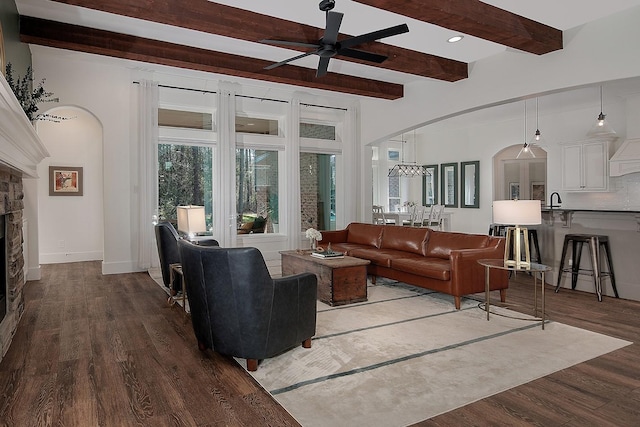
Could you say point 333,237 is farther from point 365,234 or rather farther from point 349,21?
point 349,21

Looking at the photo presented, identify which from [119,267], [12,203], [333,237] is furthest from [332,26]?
[119,267]

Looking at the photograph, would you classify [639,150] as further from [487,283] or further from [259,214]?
[259,214]

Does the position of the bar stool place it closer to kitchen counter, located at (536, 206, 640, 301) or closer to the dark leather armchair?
kitchen counter, located at (536, 206, 640, 301)

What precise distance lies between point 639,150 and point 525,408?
6.68 meters

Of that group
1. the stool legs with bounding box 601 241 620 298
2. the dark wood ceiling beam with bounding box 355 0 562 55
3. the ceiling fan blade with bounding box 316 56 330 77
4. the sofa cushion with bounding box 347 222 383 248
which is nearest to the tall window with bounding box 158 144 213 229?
the sofa cushion with bounding box 347 222 383 248

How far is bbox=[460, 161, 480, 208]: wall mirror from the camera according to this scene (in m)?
10.4

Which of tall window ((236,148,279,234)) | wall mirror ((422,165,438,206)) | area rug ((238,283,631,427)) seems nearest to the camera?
area rug ((238,283,631,427))

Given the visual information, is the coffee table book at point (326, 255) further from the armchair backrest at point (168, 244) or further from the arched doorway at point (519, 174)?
the arched doorway at point (519, 174)

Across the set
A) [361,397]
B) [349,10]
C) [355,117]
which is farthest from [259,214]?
[361,397]

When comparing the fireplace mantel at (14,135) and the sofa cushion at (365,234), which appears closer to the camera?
the fireplace mantel at (14,135)

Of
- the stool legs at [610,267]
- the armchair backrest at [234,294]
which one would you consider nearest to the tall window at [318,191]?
the stool legs at [610,267]

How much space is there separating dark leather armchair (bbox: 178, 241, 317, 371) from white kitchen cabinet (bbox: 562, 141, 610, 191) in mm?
7301

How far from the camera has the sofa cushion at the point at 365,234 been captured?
6.71m

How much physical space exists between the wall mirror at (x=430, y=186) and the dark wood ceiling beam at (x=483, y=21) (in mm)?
6692
